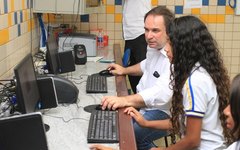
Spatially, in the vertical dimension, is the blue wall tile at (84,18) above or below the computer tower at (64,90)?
above

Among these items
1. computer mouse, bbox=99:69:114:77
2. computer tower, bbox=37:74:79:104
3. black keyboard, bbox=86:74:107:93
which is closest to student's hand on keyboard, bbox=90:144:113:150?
computer tower, bbox=37:74:79:104

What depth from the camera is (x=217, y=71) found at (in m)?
1.67

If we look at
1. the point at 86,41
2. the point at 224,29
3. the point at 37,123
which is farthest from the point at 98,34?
A: the point at 37,123

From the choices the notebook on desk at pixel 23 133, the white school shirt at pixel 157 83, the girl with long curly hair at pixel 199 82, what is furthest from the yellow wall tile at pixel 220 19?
the notebook on desk at pixel 23 133

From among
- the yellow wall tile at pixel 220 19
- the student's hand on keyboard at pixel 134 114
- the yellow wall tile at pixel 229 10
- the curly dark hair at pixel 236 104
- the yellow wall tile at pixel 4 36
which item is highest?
the yellow wall tile at pixel 229 10

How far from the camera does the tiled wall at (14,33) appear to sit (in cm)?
228

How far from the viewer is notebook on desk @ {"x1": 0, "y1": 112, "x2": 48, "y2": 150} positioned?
1205 millimetres

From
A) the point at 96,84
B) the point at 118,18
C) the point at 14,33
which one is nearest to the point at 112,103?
the point at 96,84

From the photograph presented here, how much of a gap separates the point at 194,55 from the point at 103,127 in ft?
1.71

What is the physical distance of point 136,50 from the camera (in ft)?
11.0

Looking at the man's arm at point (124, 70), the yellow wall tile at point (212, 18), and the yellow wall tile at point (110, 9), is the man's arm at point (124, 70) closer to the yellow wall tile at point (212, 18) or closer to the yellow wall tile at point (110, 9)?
the yellow wall tile at point (110, 9)

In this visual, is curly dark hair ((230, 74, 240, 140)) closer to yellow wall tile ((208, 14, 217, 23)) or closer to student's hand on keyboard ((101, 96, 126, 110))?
student's hand on keyboard ((101, 96, 126, 110))

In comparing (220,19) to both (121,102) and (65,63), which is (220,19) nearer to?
(65,63)

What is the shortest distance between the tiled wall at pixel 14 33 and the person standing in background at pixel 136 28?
2.80 ft
